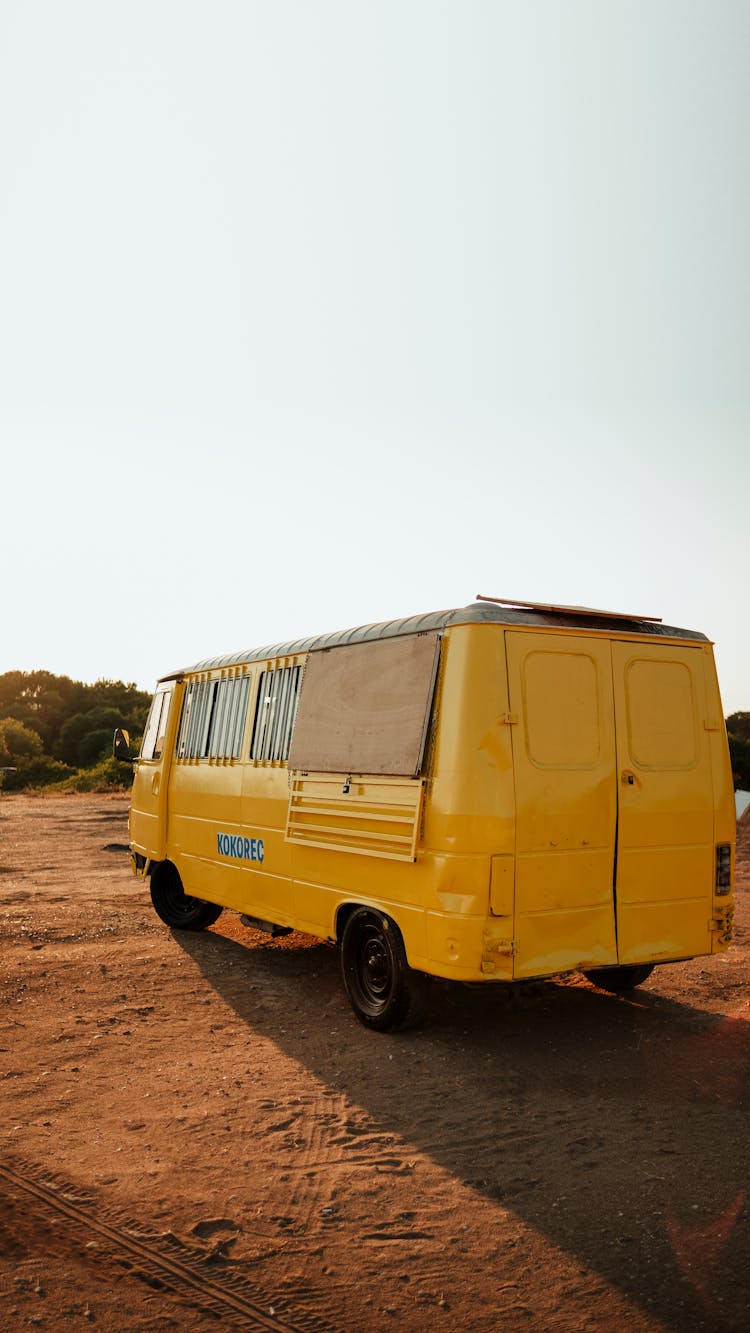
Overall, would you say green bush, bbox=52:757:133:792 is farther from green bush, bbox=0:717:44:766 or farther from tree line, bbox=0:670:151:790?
green bush, bbox=0:717:44:766

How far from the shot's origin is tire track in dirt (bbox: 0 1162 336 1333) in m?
3.66

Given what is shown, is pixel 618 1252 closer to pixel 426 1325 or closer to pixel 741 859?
pixel 426 1325

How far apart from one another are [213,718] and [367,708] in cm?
319

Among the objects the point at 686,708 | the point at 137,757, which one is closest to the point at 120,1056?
the point at 686,708

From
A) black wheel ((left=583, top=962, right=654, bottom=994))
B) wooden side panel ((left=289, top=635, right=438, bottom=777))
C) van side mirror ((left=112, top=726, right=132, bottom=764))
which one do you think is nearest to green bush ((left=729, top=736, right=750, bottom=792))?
van side mirror ((left=112, top=726, right=132, bottom=764))

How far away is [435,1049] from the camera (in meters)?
6.79

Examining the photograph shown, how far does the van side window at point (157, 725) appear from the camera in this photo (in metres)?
11.2

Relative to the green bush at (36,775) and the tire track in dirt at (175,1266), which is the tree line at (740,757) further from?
the tire track in dirt at (175,1266)

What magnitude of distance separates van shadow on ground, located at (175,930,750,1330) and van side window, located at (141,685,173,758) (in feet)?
9.84

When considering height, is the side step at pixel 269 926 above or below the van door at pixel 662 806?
below

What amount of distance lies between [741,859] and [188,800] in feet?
37.2

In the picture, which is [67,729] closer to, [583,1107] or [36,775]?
[36,775]

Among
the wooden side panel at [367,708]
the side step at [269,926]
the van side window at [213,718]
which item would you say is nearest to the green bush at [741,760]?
the van side window at [213,718]

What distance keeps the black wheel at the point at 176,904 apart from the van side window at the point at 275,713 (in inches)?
108
